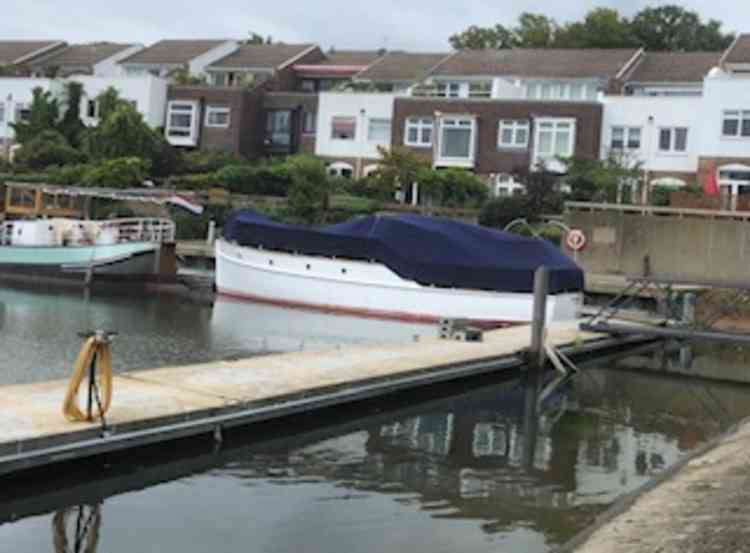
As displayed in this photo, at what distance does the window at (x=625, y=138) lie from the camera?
55.7 metres

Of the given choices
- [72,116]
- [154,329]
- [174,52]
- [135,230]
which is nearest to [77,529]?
[154,329]

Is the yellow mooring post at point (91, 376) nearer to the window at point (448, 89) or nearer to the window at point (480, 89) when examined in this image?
the window at point (480, 89)

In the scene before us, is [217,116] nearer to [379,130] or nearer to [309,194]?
[379,130]

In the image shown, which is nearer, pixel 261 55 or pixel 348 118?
pixel 348 118

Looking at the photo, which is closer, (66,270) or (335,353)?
(335,353)

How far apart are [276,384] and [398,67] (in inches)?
2206

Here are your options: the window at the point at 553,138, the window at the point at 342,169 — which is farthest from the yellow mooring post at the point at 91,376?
the window at the point at 342,169

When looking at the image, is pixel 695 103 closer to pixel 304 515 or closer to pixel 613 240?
pixel 613 240

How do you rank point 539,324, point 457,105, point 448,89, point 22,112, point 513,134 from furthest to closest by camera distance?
point 22,112 → point 448,89 → point 457,105 → point 513,134 → point 539,324

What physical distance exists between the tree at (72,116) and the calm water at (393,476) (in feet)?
152

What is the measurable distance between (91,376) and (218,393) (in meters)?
3.01

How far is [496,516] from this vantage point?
11836mm

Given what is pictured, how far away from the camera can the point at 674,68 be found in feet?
208

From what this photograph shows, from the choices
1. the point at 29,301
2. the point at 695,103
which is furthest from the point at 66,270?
the point at 695,103
